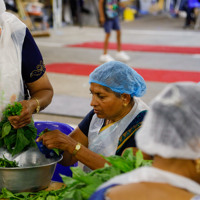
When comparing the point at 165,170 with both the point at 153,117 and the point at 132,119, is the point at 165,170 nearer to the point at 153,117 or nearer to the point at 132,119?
the point at 153,117

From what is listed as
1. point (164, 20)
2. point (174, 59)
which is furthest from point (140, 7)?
point (174, 59)

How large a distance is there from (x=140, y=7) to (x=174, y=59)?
17.3m

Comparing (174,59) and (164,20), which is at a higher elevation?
(174,59)

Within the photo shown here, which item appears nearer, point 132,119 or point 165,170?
point 165,170

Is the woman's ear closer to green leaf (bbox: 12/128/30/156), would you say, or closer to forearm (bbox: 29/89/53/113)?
forearm (bbox: 29/89/53/113)

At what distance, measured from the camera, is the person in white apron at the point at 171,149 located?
1.32 metres

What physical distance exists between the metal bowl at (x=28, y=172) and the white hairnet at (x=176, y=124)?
95cm

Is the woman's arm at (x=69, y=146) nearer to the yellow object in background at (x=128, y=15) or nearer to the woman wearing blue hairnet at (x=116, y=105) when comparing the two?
the woman wearing blue hairnet at (x=116, y=105)

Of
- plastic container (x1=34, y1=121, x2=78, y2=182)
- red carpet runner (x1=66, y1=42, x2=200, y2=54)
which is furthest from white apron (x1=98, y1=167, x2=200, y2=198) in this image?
red carpet runner (x1=66, y1=42, x2=200, y2=54)

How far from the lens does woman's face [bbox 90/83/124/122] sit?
2.60 metres

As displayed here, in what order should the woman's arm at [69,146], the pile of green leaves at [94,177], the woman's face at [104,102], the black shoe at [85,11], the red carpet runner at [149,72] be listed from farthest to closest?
the black shoe at [85,11]
the red carpet runner at [149,72]
the woman's face at [104,102]
the woman's arm at [69,146]
the pile of green leaves at [94,177]

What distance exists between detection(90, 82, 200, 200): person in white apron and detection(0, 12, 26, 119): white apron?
3.90ft

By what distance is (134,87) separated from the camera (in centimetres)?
260

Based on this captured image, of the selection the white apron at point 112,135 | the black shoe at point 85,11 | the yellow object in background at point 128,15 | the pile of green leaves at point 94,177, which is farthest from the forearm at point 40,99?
the yellow object in background at point 128,15
